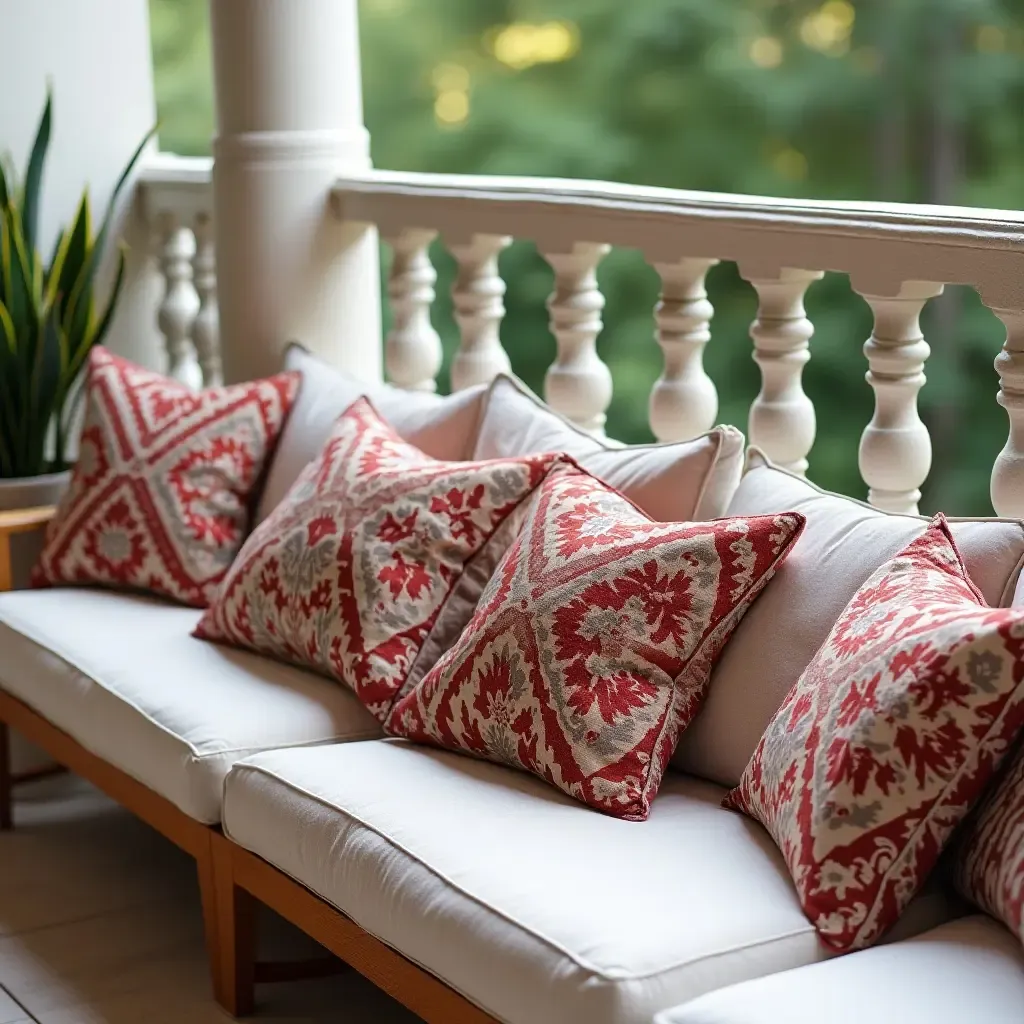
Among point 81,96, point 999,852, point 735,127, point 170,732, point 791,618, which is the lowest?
point 170,732

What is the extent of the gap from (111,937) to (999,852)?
1522 mm

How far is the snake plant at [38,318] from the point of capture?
336 cm

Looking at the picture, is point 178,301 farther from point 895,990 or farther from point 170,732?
point 895,990

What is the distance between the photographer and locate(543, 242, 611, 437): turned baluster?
2865 millimetres

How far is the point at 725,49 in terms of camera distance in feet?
25.3

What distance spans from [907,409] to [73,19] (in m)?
2.37

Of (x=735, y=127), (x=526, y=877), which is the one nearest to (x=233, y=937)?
(x=526, y=877)

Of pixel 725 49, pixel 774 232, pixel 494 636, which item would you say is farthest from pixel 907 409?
pixel 725 49

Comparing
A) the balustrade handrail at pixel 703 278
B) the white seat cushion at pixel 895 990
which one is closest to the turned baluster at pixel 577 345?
the balustrade handrail at pixel 703 278

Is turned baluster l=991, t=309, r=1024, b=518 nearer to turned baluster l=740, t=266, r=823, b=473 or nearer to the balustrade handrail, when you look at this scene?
the balustrade handrail

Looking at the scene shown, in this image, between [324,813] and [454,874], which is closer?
[454,874]

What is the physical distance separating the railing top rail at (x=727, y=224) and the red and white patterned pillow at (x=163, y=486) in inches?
18.1

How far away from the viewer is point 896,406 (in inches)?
91.2

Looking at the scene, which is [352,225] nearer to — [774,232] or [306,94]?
[306,94]
